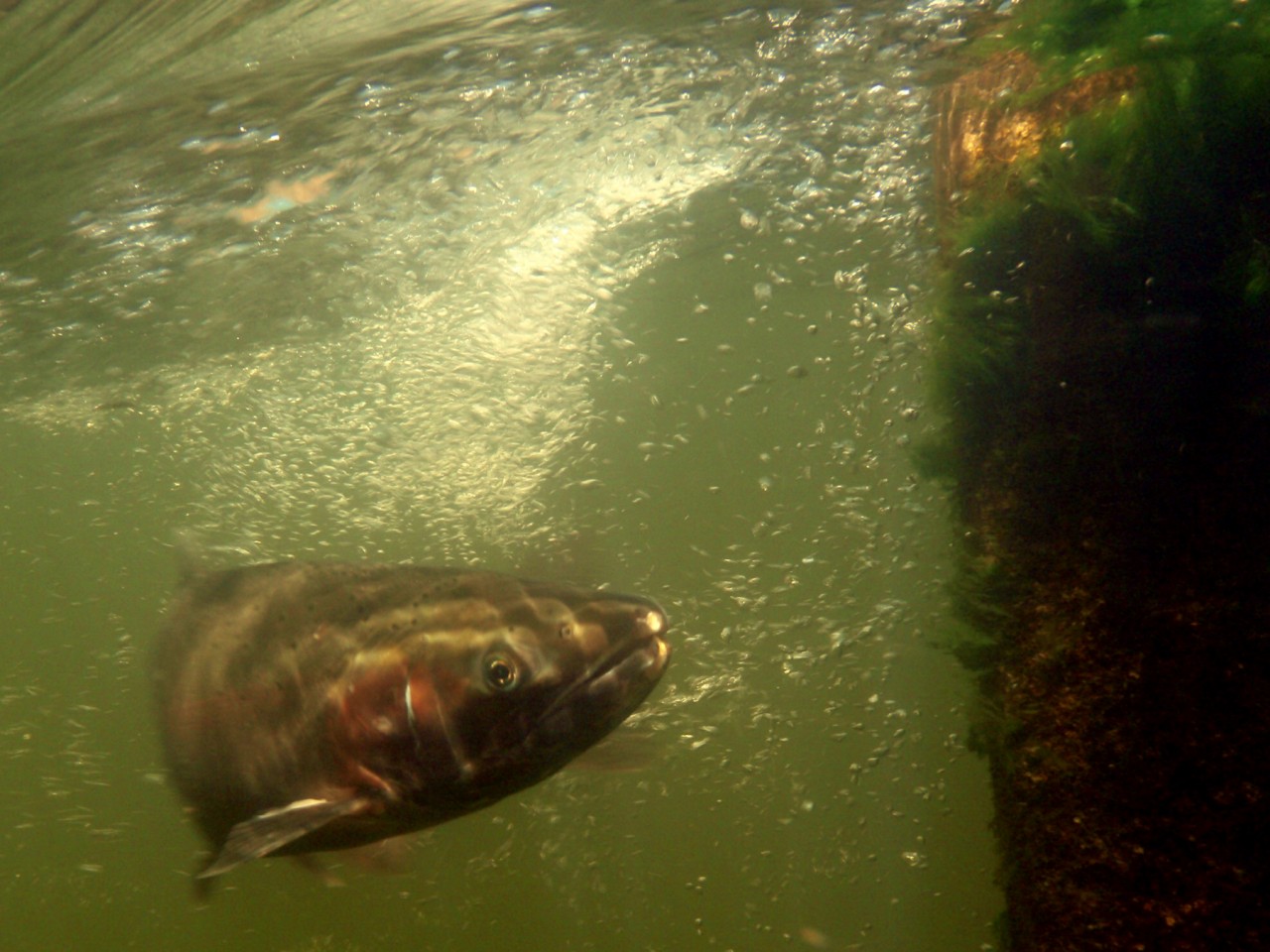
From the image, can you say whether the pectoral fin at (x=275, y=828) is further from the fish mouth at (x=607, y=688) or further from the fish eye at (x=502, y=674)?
the fish mouth at (x=607, y=688)

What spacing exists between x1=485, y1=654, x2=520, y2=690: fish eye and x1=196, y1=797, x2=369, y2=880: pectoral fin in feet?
2.45

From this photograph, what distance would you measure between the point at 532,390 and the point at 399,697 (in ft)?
53.6

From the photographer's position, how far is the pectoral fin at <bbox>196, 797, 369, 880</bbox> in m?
2.64

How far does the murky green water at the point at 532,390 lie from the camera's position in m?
7.87

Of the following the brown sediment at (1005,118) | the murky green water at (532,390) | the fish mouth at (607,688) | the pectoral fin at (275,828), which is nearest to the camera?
the pectoral fin at (275,828)

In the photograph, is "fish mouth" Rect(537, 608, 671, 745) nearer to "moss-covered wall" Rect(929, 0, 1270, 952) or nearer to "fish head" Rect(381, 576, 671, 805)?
"fish head" Rect(381, 576, 671, 805)

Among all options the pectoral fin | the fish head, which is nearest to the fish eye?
the fish head

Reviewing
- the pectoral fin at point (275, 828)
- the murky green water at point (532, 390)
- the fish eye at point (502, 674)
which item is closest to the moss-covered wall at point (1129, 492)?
the murky green water at point (532, 390)

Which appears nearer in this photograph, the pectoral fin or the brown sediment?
the pectoral fin

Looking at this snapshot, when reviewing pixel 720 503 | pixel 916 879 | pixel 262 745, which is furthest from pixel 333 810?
pixel 916 879

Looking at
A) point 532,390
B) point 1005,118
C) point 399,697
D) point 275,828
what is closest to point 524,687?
point 399,697

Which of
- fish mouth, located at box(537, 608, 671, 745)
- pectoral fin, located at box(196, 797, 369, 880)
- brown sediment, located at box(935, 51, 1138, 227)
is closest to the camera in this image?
pectoral fin, located at box(196, 797, 369, 880)

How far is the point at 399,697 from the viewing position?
2912mm

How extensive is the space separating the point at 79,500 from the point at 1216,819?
168 ft
